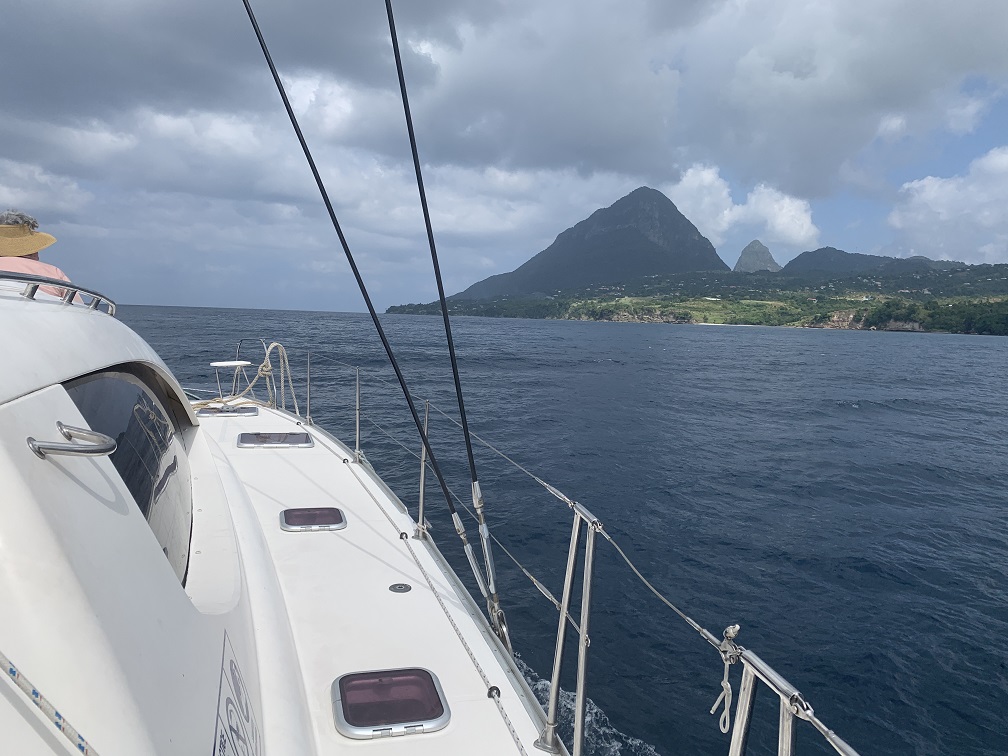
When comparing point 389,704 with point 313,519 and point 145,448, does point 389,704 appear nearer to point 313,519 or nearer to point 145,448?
point 145,448

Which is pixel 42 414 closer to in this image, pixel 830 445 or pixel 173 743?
pixel 173 743

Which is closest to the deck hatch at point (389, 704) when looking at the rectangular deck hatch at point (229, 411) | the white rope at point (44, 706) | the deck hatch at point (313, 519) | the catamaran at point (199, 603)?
the catamaran at point (199, 603)

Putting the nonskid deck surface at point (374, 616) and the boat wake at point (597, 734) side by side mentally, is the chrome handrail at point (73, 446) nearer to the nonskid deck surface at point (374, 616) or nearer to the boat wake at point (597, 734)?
the nonskid deck surface at point (374, 616)

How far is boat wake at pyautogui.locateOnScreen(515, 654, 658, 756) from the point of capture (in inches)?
204

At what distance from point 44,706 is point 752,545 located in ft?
34.4

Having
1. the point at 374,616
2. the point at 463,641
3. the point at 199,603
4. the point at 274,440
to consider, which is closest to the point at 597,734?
the point at 463,641

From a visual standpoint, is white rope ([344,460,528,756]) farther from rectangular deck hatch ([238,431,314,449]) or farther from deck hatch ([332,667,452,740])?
rectangular deck hatch ([238,431,314,449])

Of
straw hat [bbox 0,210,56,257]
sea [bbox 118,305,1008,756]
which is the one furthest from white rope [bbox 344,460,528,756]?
straw hat [bbox 0,210,56,257]

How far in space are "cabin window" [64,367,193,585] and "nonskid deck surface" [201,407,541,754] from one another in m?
0.73

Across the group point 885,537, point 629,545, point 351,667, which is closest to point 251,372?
point 629,545

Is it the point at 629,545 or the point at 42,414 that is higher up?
the point at 42,414

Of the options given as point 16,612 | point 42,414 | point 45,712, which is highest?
point 42,414

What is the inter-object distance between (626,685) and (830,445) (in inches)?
561

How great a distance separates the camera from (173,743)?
4.08 feet
